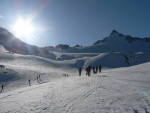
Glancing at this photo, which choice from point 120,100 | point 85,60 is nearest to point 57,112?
point 120,100

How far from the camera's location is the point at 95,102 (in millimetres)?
17672

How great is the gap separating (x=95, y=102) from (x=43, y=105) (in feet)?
11.0

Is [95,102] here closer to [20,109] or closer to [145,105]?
[145,105]

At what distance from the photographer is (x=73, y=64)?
12375cm

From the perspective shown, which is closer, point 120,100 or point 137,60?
point 120,100

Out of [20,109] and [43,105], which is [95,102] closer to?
[43,105]

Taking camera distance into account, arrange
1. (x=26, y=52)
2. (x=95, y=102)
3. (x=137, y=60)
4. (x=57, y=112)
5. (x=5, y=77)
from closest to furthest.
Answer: (x=57, y=112) < (x=95, y=102) < (x=5, y=77) < (x=137, y=60) < (x=26, y=52)

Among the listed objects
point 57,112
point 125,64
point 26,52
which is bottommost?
point 57,112

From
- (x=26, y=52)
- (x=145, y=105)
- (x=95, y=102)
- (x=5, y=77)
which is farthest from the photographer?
(x=26, y=52)

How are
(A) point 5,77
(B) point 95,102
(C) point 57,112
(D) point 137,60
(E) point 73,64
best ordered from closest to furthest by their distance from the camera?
(C) point 57,112 < (B) point 95,102 < (A) point 5,77 < (E) point 73,64 < (D) point 137,60

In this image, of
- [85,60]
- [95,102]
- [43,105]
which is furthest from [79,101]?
[85,60]

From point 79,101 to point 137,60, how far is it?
120950 mm

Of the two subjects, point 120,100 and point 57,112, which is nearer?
point 57,112

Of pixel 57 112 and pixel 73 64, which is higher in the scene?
pixel 73 64
